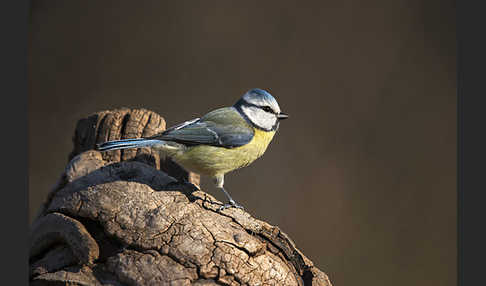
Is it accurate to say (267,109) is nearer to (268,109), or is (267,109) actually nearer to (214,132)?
(268,109)

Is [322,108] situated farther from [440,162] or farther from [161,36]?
[161,36]

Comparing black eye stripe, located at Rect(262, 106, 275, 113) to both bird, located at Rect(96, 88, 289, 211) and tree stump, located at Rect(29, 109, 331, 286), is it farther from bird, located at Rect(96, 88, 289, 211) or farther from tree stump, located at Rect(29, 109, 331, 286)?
tree stump, located at Rect(29, 109, 331, 286)

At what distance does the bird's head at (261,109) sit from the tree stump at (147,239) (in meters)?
0.35

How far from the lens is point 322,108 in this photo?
71.0 inches

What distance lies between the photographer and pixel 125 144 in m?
1.32

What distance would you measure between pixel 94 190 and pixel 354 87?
3.61ft

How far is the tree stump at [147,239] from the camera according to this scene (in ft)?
3.78

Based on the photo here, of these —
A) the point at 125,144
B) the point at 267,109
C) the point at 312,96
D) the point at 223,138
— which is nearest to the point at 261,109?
the point at 267,109

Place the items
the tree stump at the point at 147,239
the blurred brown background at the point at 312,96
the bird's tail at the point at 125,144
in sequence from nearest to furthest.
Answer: the tree stump at the point at 147,239 → the bird's tail at the point at 125,144 → the blurred brown background at the point at 312,96

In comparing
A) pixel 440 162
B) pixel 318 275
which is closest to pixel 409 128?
pixel 440 162

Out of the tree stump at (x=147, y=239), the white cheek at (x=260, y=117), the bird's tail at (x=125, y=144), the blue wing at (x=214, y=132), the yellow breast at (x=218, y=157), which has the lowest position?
the tree stump at (x=147, y=239)

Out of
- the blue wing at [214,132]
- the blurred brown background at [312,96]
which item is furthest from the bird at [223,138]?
the blurred brown background at [312,96]

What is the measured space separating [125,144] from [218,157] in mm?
325

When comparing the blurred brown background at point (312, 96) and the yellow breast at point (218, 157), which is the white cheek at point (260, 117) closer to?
the yellow breast at point (218, 157)
